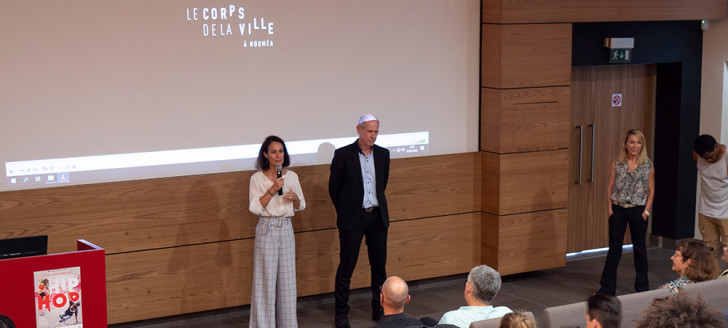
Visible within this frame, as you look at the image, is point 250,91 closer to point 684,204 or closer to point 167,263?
point 167,263

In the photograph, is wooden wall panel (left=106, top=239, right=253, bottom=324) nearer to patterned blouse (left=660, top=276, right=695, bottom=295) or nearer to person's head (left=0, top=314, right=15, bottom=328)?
person's head (left=0, top=314, right=15, bottom=328)

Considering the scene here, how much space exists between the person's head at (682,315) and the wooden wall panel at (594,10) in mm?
5027

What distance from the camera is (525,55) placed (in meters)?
8.43

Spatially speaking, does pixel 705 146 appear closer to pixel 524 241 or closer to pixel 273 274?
pixel 524 241

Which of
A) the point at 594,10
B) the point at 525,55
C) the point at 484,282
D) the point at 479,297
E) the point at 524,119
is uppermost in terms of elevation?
the point at 594,10

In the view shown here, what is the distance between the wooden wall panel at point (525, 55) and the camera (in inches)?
328

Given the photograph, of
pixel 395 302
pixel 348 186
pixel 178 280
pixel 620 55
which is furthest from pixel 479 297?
pixel 620 55

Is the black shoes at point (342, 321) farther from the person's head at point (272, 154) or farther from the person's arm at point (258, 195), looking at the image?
the person's head at point (272, 154)

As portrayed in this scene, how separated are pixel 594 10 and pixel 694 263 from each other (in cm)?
374

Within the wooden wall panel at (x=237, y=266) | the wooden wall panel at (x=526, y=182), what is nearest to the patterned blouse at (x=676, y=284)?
the wooden wall panel at (x=526, y=182)

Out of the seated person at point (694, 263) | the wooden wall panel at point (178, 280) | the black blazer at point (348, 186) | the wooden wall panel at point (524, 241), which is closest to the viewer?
the seated person at point (694, 263)

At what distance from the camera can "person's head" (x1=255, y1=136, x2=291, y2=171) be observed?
22.3 ft

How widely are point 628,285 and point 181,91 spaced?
4.88 meters

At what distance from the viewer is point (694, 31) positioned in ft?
32.4
